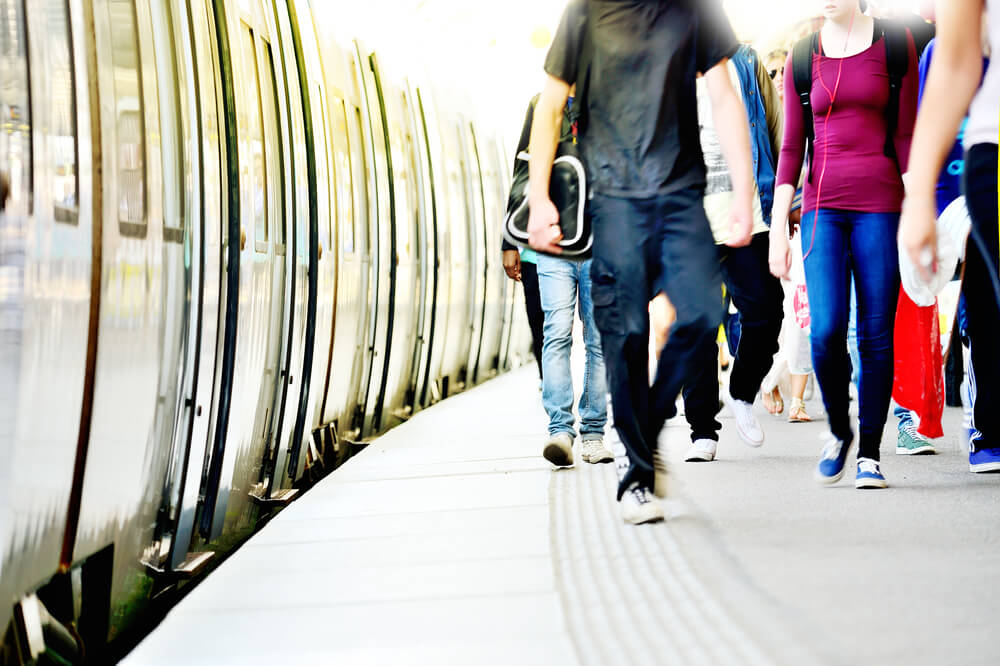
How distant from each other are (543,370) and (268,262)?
1.32 meters

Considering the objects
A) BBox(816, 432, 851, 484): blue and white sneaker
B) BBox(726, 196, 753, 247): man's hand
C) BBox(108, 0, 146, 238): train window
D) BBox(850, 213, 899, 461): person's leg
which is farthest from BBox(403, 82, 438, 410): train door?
BBox(108, 0, 146, 238): train window

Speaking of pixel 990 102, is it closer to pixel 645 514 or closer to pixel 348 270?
pixel 645 514

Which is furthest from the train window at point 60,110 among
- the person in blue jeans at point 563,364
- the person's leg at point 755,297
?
the person's leg at point 755,297

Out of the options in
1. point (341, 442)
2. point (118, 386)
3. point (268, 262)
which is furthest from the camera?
point (341, 442)

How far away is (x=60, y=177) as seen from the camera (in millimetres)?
2684

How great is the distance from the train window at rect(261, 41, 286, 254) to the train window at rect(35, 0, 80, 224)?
202cm

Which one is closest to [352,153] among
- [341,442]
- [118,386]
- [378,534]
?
[341,442]

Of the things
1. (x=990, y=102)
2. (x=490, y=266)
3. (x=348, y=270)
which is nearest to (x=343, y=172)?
(x=348, y=270)

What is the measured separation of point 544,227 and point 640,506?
2.94 ft

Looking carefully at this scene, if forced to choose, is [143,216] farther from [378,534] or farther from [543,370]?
A: [543,370]

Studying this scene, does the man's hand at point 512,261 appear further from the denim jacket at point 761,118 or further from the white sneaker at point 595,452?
the denim jacket at point 761,118

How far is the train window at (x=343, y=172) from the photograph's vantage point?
6316 millimetres

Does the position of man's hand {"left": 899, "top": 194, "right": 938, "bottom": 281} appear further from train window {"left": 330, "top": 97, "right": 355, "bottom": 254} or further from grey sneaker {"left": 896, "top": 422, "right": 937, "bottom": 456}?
train window {"left": 330, "top": 97, "right": 355, "bottom": 254}

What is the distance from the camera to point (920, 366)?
18.3 feet
